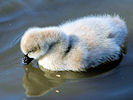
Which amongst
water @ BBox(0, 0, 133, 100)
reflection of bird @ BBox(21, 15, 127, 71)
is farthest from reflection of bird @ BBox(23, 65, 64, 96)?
reflection of bird @ BBox(21, 15, 127, 71)

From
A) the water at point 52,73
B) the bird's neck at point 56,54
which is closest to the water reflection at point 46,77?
the water at point 52,73

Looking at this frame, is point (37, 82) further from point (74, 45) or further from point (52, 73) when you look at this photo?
point (74, 45)

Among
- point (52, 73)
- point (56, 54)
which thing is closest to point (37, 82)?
point (52, 73)

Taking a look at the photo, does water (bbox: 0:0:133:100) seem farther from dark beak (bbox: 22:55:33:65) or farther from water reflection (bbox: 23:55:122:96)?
dark beak (bbox: 22:55:33:65)

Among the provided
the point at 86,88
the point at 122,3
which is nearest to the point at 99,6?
the point at 122,3

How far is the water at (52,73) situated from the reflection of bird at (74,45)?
0.56 ft

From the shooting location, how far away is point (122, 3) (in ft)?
16.8

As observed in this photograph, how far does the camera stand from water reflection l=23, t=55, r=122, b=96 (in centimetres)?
365

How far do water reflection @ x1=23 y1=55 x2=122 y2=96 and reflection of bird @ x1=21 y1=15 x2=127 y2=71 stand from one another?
8 cm

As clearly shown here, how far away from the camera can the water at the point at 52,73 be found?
3535 mm

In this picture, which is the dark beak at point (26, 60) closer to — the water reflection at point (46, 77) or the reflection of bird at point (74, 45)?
the reflection of bird at point (74, 45)

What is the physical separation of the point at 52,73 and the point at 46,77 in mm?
A: 106

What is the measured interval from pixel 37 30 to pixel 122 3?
7.02 feet

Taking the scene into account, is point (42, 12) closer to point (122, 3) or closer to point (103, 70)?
point (122, 3)
